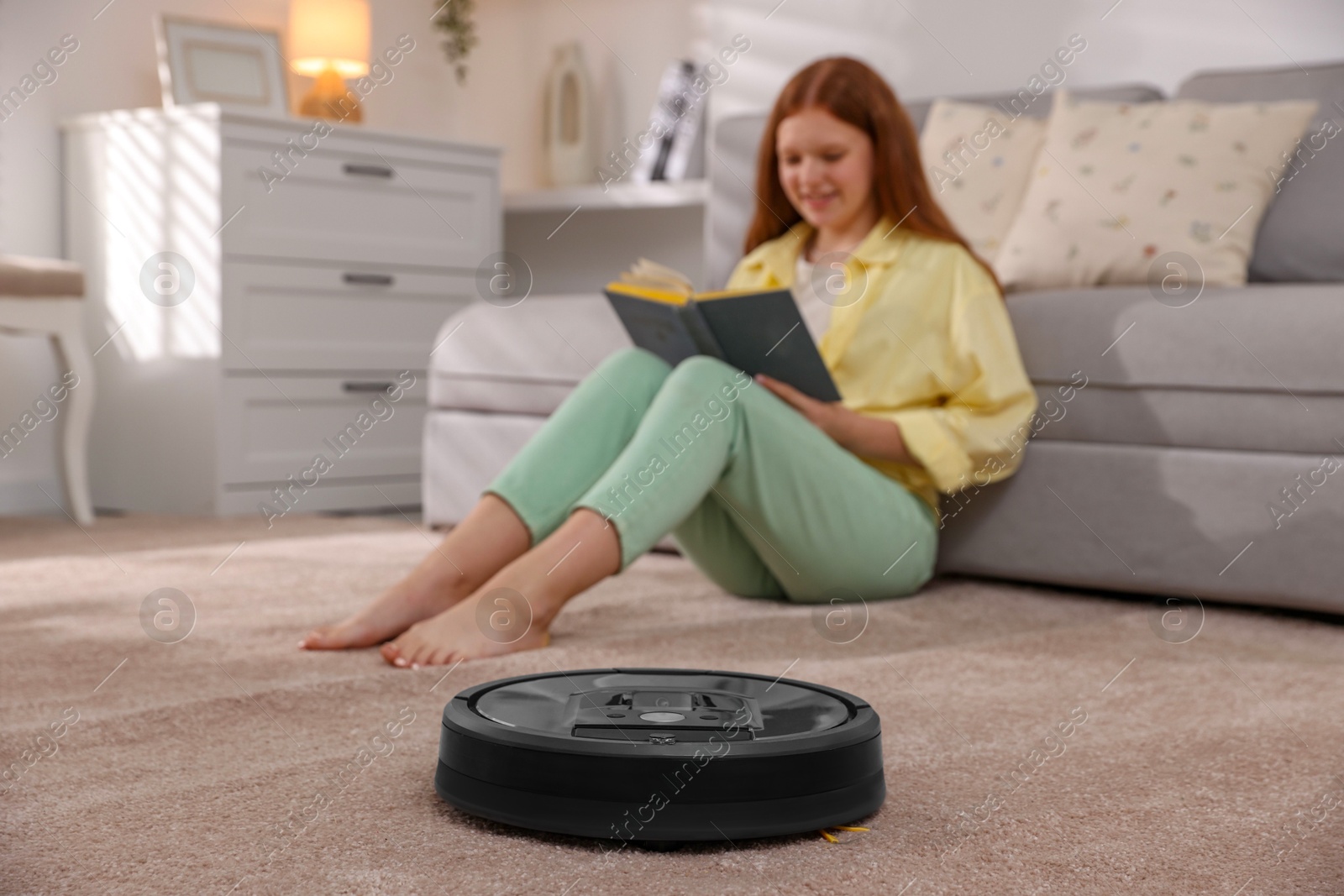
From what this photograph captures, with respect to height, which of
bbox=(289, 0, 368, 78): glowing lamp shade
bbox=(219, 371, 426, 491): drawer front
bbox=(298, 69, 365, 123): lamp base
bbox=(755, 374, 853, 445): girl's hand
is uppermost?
bbox=(289, 0, 368, 78): glowing lamp shade

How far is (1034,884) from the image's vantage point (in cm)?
78

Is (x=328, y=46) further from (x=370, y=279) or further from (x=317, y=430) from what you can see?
(x=317, y=430)

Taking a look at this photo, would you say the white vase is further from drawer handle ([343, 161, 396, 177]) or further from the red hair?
the red hair

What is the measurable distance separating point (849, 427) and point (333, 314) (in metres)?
1.72

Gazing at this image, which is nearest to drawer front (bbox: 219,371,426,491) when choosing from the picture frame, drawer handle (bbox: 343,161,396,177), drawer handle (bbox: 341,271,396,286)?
drawer handle (bbox: 341,271,396,286)

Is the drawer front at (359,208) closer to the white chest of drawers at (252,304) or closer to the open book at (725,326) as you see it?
the white chest of drawers at (252,304)

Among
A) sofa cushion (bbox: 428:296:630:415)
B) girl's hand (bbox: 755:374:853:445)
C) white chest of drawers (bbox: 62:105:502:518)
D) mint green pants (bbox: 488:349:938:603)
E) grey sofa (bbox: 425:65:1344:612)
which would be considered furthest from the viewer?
white chest of drawers (bbox: 62:105:502:518)

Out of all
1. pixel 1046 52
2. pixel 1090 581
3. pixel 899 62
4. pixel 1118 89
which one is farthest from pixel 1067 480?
pixel 899 62

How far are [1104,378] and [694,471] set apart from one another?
2.40ft

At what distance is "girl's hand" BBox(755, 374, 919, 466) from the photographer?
5.31 feet

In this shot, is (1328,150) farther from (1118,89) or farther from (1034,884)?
(1034,884)

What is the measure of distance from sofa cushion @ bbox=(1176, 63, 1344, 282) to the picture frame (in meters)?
2.20

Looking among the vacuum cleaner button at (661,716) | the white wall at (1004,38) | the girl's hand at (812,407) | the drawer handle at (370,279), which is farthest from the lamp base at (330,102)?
A: the vacuum cleaner button at (661,716)

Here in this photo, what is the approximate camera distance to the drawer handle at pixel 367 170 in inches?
120
